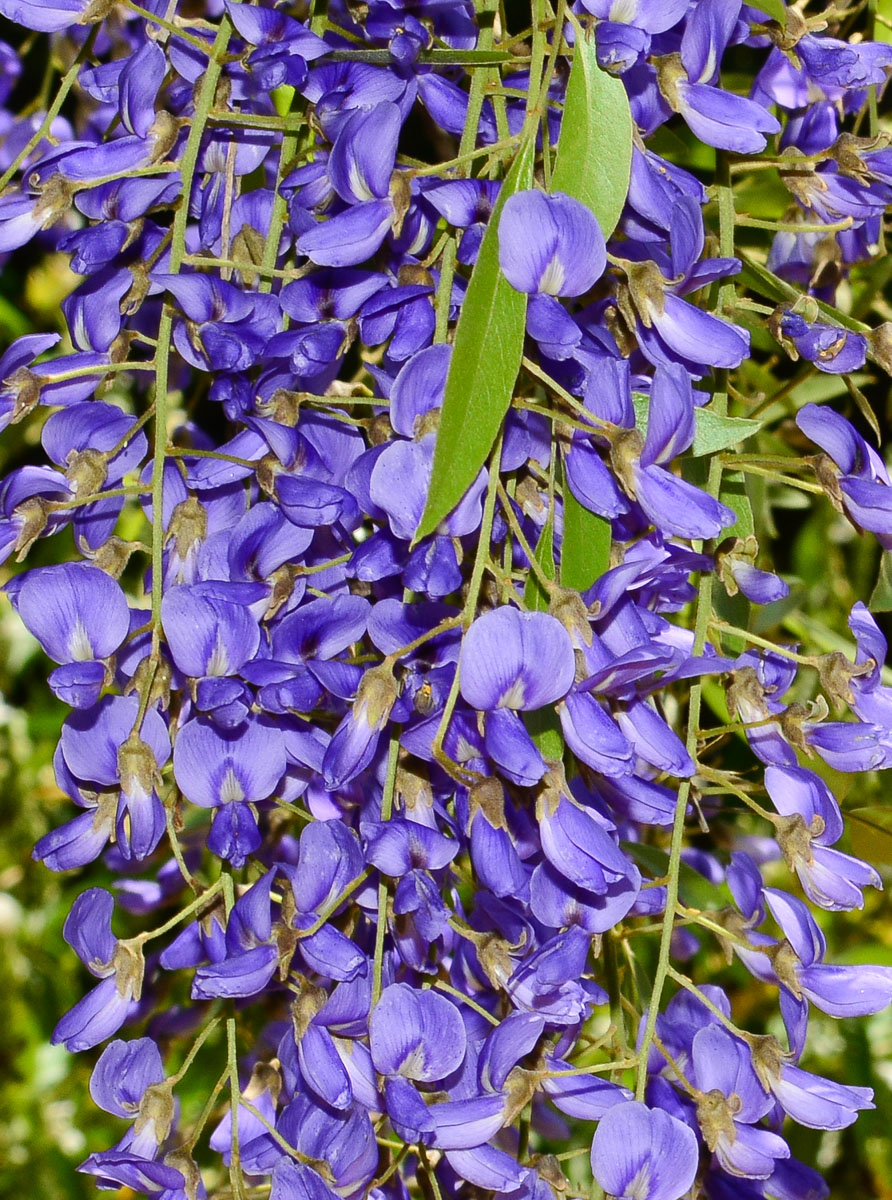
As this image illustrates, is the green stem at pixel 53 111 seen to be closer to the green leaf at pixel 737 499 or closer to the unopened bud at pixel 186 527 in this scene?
the unopened bud at pixel 186 527

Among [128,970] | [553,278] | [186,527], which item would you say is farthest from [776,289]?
[128,970]

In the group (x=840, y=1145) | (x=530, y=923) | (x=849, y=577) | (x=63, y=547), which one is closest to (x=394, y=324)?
(x=530, y=923)

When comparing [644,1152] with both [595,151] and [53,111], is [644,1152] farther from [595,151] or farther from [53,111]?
[53,111]

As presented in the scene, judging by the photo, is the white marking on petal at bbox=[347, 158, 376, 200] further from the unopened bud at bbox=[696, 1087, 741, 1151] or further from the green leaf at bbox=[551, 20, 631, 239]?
the unopened bud at bbox=[696, 1087, 741, 1151]

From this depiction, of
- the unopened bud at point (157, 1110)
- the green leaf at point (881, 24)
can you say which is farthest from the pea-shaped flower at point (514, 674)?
the green leaf at point (881, 24)

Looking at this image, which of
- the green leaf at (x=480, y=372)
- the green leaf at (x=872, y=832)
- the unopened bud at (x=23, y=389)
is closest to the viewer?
the green leaf at (x=480, y=372)

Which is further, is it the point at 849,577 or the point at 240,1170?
the point at 849,577

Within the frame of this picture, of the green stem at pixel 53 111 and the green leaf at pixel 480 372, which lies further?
the green stem at pixel 53 111

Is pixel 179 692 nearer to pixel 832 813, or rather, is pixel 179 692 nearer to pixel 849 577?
pixel 832 813
